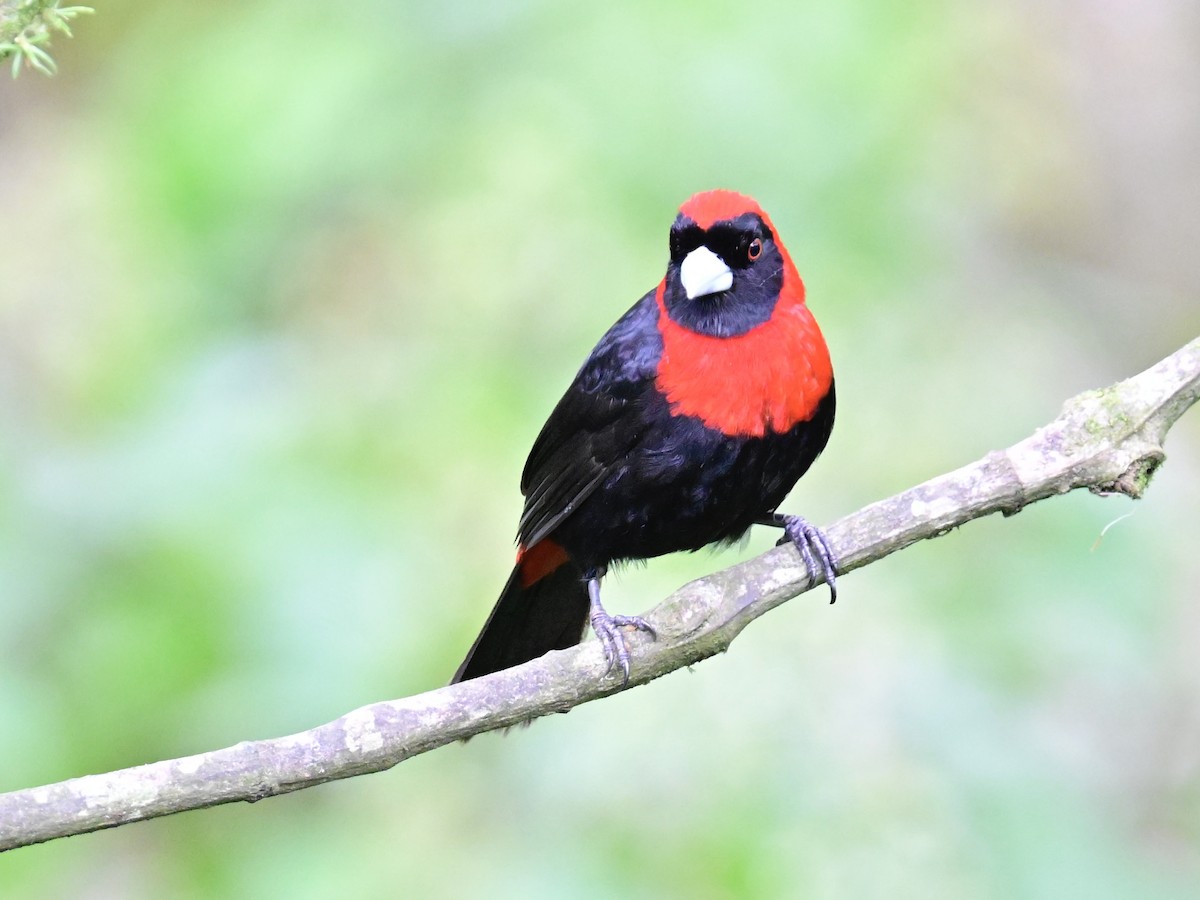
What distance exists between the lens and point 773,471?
3123mm

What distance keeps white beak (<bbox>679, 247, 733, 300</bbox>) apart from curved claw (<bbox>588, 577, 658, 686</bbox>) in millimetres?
700

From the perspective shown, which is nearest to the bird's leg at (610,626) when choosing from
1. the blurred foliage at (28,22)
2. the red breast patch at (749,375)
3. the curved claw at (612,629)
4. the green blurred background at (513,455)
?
the curved claw at (612,629)

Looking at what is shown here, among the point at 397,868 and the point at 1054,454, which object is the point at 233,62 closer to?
the point at 397,868

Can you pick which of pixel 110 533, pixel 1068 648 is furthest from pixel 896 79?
pixel 110 533

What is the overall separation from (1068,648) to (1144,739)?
0.97m

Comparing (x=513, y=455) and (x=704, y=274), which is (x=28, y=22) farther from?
(x=513, y=455)

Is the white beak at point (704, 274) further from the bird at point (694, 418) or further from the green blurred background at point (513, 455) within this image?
the green blurred background at point (513, 455)

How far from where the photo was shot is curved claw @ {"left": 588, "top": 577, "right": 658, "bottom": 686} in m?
2.73

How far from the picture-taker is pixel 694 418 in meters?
3.08

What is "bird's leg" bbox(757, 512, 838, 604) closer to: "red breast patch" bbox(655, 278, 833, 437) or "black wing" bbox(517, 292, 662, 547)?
"red breast patch" bbox(655, 278, 833, 437)

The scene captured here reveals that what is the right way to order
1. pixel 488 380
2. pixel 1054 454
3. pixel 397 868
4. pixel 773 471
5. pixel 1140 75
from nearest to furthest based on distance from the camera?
1. pixel 1054 454
2. pixel 773 471
3. pixel 397 868
4. pixel 488 380
5. pixel 1140 75

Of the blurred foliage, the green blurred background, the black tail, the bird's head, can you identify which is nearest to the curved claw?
the black tail

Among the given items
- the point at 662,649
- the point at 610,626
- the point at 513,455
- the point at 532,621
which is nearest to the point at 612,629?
the point at 610,626

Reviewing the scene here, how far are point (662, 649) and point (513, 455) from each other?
1.31 meters
